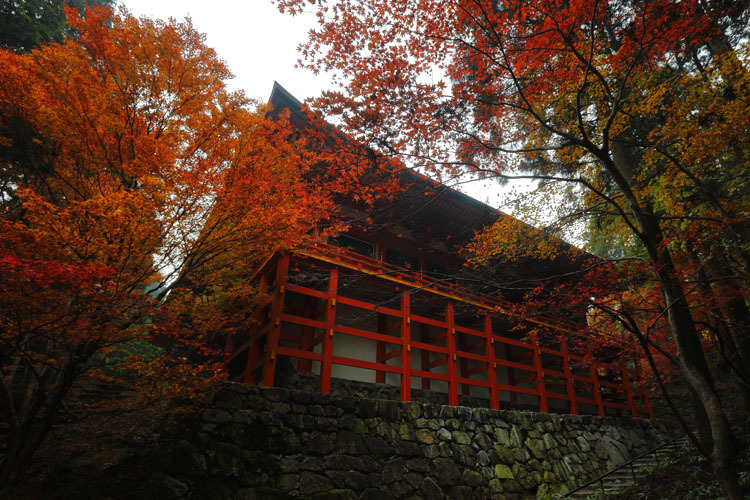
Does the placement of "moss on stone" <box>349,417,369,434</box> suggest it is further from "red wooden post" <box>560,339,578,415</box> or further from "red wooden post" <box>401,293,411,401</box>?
"red wooden post" <box>560,339,578,415</box>

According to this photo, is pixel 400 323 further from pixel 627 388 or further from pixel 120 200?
pixel 627 388

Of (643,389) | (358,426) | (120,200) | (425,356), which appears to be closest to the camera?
(120,200)

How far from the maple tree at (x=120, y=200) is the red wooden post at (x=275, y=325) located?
106cm

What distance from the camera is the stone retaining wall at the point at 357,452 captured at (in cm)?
597

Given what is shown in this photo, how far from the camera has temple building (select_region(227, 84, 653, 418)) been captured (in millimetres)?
8586

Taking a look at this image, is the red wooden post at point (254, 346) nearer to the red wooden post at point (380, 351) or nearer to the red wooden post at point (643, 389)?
the red wooden post at point (380, 351)

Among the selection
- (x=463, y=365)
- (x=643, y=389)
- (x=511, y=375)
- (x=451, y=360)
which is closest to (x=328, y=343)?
(x=451, y=360)

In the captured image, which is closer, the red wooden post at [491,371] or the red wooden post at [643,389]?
the red wooden post at [491,371]

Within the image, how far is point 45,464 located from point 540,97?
11700 mm

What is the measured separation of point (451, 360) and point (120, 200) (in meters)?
8.08

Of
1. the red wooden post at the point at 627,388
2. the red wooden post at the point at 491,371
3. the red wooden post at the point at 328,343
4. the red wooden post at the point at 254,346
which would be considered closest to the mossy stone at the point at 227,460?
the red wooden post at the point at 328,343

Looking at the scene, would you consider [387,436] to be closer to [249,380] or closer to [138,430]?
[249,380]

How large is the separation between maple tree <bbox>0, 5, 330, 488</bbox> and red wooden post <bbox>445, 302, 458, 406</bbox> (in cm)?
512

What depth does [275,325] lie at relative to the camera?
25.9ft
